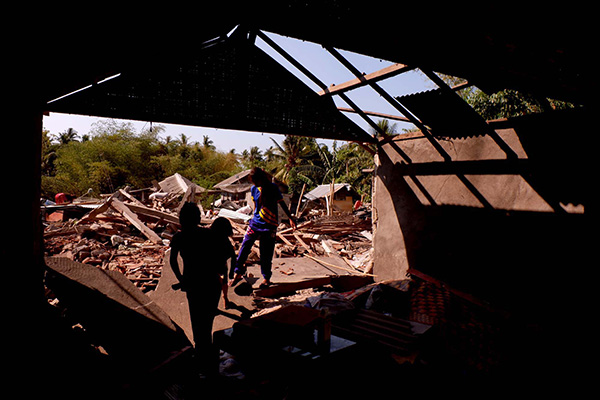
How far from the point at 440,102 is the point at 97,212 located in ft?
38.5

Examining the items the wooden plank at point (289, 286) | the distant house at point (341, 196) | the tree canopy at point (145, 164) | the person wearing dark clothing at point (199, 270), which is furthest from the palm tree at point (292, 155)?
the person wearing dark clothing at point (199, 270)

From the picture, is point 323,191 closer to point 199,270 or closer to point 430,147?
point 430,147

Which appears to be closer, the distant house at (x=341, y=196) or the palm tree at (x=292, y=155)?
the distant house at (x=341, y=196)

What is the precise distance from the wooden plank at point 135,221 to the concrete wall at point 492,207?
24.2 feet

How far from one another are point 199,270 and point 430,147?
15.6ft

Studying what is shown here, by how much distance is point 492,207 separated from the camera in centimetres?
542

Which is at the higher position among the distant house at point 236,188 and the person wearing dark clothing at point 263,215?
the person wearing dark clothing at point 263,215

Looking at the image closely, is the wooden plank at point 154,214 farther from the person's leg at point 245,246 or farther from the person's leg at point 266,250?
the person's leg at point 266,250

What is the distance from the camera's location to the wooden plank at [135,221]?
1068 centimetres

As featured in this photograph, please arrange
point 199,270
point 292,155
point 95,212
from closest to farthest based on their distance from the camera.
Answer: point 199,270
point 95,212
point 292,155

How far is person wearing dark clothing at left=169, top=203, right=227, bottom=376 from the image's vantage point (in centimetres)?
388

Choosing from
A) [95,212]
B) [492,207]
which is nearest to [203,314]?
[492,207]

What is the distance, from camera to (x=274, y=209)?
21.3ft

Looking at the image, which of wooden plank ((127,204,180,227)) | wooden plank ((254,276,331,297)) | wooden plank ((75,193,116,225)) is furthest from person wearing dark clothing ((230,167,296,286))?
wooden plank ((75,193,116,225))
